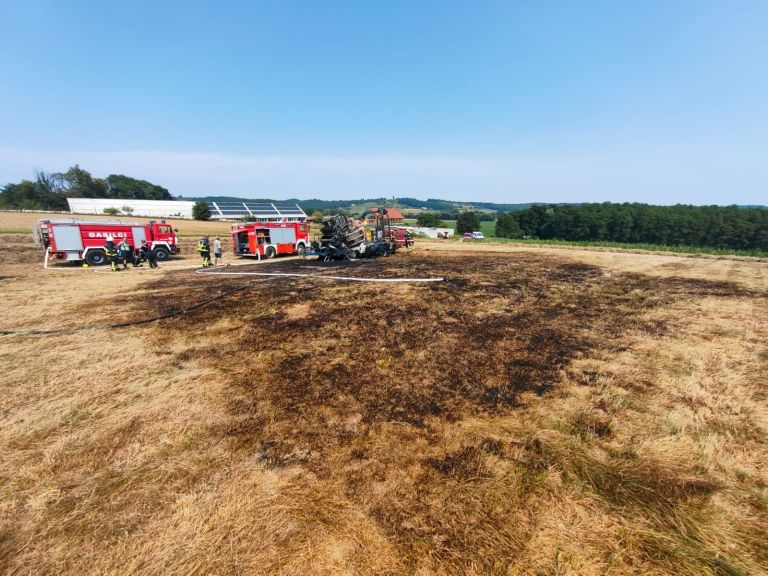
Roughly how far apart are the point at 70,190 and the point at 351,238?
111m

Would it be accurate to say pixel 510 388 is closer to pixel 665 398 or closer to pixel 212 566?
pixel 665 398

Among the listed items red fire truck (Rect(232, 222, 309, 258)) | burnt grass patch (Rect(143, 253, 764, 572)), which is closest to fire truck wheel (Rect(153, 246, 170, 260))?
red fire truck (Rect(232, 222, 309, 258))

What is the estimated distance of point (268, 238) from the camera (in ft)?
68.3

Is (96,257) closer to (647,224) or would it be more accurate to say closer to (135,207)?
(135,207)

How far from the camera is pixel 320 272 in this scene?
1357 centimetres

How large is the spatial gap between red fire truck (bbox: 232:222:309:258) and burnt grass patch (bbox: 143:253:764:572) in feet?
34.3

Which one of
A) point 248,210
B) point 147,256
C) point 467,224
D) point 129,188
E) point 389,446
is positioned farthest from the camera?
point 129,188

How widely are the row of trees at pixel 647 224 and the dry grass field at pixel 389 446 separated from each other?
86.3m

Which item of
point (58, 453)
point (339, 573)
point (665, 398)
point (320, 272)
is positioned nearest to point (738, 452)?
point (665, 398)

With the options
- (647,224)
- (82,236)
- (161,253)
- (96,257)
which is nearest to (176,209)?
(161,253)

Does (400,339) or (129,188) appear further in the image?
(129,188)

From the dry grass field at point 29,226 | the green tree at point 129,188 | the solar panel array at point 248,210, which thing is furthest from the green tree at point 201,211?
the green tree at point 129,188

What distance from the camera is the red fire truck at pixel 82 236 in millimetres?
16453

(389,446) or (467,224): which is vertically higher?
(467,224)
